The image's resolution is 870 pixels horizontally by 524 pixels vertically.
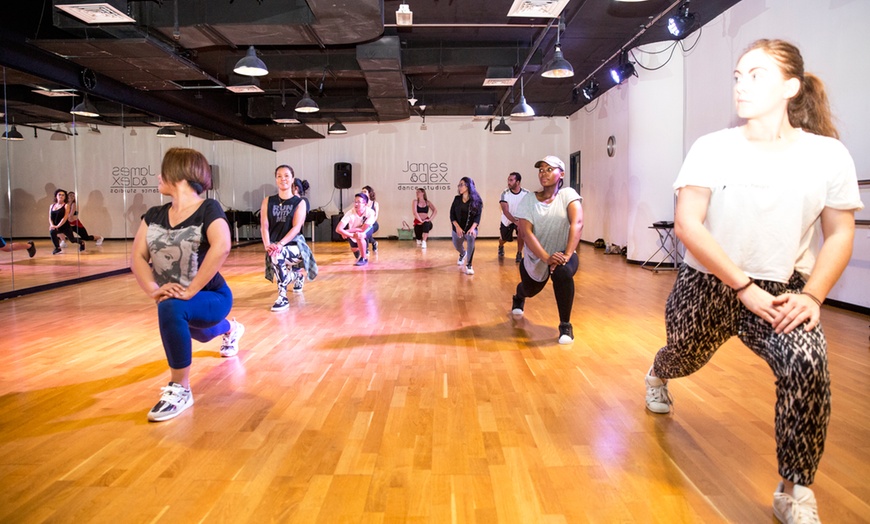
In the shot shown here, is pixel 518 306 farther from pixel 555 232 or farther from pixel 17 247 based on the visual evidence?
pixel 17 247

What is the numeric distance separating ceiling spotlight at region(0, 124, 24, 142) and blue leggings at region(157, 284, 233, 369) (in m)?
5.77

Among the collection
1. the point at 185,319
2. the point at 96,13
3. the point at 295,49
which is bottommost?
the point at 185,319

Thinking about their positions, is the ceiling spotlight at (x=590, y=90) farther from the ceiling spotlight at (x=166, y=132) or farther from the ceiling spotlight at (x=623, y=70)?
the ceiling spotlight at (x=166, y=132)

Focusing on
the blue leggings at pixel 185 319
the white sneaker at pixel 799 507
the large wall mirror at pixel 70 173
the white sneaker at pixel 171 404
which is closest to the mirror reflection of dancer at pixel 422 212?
the large wall mirror at pixel 70 173

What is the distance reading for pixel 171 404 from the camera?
2.87 m

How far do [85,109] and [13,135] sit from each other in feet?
5.99

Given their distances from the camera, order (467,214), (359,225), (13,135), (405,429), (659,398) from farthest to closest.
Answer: (359,225), (467,214), (13,135), (659,398), (405,429)

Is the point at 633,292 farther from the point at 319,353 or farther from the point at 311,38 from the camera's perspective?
the point at 311,38

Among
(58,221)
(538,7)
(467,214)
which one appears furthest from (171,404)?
(58,221)

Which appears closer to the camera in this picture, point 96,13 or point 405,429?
point 405,429

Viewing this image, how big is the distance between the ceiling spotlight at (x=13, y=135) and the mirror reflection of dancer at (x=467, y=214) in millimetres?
5616

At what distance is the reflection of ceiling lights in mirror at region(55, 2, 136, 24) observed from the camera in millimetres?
6184

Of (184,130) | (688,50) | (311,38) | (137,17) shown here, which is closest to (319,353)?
(311,38)

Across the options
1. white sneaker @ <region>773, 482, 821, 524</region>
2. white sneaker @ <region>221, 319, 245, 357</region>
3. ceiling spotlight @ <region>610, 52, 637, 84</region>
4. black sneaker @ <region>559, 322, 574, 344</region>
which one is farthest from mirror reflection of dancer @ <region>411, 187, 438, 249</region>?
white sneaker @ <region>773, 482, 821, 524</region>
